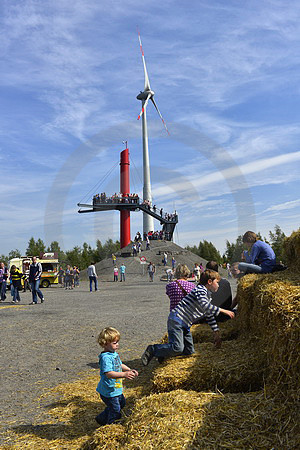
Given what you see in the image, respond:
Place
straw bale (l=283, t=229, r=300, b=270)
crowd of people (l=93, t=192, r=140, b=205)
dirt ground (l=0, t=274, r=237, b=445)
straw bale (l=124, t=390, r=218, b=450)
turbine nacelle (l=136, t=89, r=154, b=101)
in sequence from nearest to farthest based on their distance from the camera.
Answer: straw bale (l=124, t=390, r=218, b=450) → dirt ground (l=0, t=274, r=237, b=445) → straw bale (l=283, t=229, r=300, b=270) → crowd of people (l=93, t=192, r=140, b=205) → turbine nacelle (l=136, t=89, r=154, b=101)

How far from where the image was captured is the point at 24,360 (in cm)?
753

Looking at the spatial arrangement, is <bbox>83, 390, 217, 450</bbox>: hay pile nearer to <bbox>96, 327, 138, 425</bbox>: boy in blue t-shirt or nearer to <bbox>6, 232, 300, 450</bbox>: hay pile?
<bbox>6, 232, 300, 450</bbox>: hay pile

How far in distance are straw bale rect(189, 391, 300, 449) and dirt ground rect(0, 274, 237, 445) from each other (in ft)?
7.61

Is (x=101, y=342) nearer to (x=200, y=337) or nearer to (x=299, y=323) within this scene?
(x=299, y=323)

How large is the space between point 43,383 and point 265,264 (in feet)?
17.0

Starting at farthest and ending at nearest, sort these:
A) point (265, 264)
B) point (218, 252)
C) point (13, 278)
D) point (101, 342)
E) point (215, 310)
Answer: point (218, 252) → point (13, 278) → point (265, 264) → point (215, 310) → point (101, 342)

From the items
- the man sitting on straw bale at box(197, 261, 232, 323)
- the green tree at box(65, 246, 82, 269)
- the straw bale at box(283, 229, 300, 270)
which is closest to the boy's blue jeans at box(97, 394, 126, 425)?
the straw bale at box(283, 229, 300, 270)

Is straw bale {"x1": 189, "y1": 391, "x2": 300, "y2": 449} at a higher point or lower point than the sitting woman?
lower

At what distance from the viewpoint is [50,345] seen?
344 inches

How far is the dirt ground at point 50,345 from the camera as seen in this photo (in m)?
5.52

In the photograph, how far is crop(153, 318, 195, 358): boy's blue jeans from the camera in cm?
577

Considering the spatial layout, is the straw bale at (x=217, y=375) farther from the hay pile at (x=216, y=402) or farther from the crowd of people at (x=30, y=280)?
Result: the crowd of people at (x=30, y=280)

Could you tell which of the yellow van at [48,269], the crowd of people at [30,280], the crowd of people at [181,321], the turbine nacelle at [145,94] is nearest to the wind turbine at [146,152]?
the turbine nacelle at [145,94]

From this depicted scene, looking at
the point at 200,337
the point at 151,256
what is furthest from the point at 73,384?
the point at 151,256
